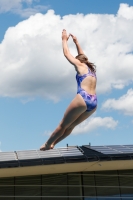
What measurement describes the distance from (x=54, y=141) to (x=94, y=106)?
98 centimetres

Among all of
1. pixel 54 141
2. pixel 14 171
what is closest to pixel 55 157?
pixel 14 171

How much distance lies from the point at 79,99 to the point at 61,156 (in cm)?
1316

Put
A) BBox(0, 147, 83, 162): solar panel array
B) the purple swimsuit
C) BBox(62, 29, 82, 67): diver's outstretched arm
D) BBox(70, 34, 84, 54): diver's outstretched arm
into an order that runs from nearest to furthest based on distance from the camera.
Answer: the purple swimsuit
BBox(62, 29, 82, 67): diver's outstretched arm
BBox(70, 34, 84, 54): diver's outstretched arm
BBox(0, 147, 83, 162): solar panel array

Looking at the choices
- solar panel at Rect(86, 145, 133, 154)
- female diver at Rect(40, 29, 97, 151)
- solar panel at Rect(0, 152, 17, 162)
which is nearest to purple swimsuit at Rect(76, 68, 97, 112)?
female diver at Rect(40, 29, 97, 151)

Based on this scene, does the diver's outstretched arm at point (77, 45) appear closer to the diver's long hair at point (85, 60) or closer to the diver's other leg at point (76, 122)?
the diver's long hair at point (85, 60)

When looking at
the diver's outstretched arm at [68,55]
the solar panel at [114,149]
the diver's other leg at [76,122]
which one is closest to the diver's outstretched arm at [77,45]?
the diver's outstretched arm at [68,55]

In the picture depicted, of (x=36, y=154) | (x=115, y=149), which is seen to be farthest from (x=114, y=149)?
(x=36, y=154)

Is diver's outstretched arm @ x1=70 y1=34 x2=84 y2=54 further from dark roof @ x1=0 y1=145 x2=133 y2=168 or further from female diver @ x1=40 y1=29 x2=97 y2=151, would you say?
dark roof @ x1=0 y1=145 x2=133 y2=168

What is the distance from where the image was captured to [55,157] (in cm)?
1862

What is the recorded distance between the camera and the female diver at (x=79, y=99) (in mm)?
6086

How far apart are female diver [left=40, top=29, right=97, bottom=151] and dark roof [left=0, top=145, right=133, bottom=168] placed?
11870 mm

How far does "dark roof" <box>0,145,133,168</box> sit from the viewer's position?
1825 cm

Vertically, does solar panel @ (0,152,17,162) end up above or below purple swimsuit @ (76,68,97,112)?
above

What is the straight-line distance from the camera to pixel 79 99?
6.09 m
